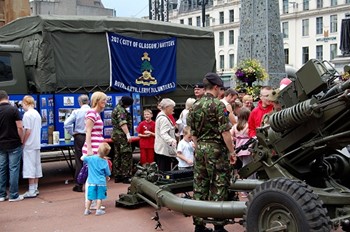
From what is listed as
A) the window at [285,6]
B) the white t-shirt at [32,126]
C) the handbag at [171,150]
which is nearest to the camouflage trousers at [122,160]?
the handbag at [171,150]

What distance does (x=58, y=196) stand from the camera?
8539 mm

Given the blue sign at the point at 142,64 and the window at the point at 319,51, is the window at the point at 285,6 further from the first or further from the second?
the blue sign at the point at 142,64

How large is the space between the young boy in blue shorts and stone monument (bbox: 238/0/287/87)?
1070cm

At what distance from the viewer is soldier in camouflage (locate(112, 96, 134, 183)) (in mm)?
9438

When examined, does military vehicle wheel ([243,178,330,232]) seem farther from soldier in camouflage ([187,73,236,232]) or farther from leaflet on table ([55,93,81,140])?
leaflet on table ([55,93,81,140])

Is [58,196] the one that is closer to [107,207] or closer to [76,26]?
[107,207]

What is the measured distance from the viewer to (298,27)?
2608 inches

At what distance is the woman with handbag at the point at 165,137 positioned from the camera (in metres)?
8.33

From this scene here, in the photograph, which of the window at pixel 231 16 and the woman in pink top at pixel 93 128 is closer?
the woman in pink top at pixel 93 128

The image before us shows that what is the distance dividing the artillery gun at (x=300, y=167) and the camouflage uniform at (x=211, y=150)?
333 millimetres

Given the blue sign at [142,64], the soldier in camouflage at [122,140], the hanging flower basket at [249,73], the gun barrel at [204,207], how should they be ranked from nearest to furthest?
the gun barrel at [204,207]
the soldier in camouflage at [122,140]
the blue sign at [142,64]
the hanging flower basket at [249,73]

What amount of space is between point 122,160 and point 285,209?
17.6 ft

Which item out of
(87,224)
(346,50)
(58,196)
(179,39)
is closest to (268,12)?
(346,50)

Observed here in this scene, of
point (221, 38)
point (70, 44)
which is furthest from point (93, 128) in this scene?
point (221, 38)
